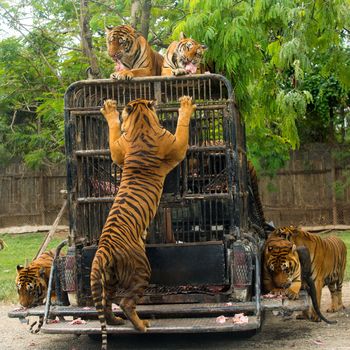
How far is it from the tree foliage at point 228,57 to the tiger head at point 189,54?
231mm

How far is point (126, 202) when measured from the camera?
6004 millimetres

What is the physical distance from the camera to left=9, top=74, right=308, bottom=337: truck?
604cm

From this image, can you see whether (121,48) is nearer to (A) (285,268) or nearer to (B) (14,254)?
(A) (285,268)

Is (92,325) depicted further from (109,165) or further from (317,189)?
(317,189)

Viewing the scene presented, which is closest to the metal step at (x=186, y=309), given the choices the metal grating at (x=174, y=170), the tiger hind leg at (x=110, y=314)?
the tiger hind leg at (x=110, y=314)

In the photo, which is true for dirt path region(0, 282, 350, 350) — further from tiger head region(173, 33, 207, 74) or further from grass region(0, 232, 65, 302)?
grass region(0, 232, 65, 302)

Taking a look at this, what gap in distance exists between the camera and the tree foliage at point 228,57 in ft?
22.9

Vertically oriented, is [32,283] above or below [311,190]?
below

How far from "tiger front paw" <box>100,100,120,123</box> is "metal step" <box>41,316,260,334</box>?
1.69 metres

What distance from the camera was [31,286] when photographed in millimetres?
7008

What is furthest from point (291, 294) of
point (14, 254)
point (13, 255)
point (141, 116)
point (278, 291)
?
point (14, 254)

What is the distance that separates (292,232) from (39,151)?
36.8 ft

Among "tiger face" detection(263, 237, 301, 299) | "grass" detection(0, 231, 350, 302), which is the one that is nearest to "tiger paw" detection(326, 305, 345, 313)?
"tiger face" detection(263, 237, 301, 299)

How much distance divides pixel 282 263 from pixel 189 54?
6.90 feet
